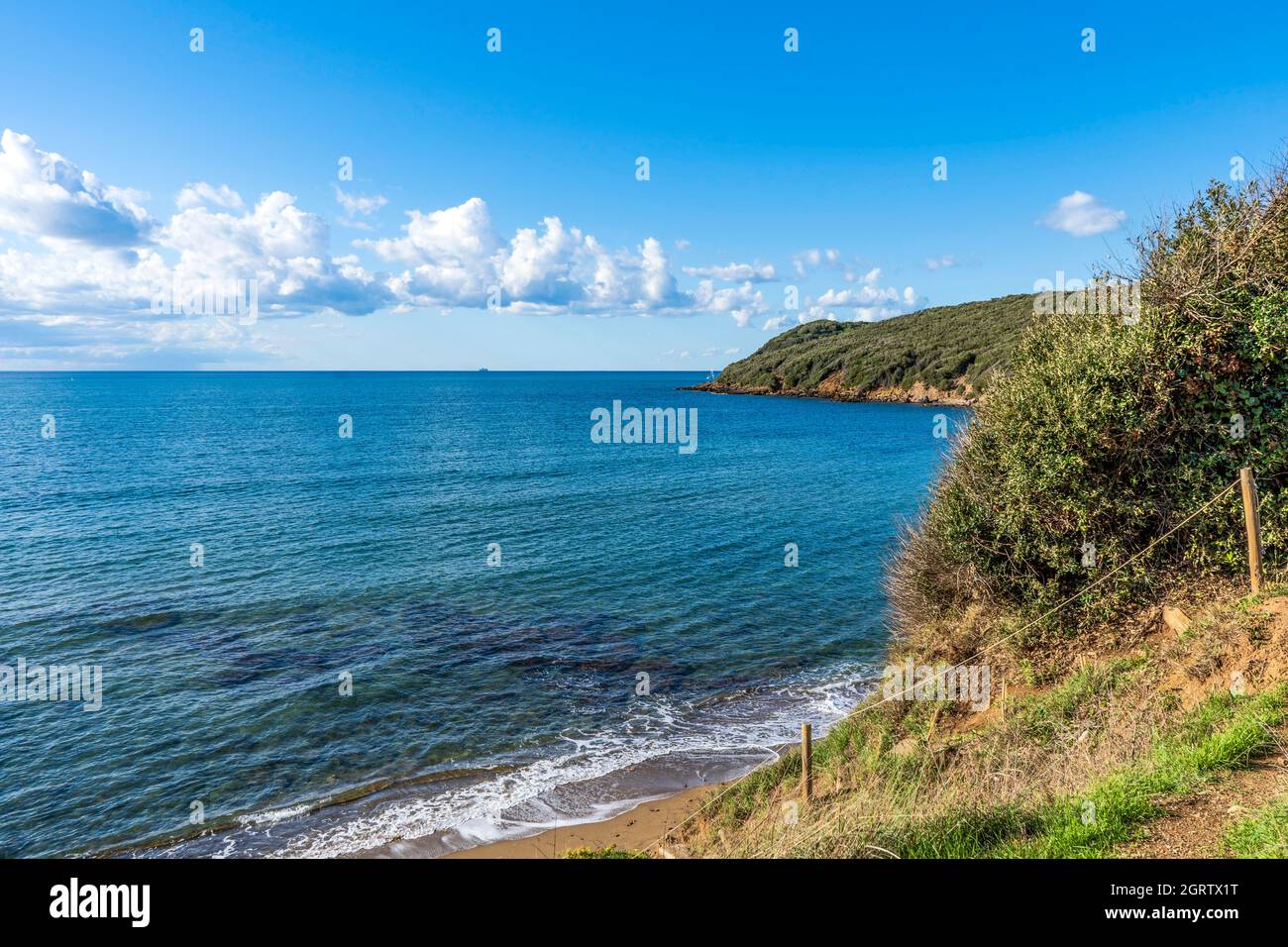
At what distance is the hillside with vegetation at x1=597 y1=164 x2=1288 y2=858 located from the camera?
34.5 ft

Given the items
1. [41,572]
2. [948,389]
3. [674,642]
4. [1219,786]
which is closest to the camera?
[1219,786]

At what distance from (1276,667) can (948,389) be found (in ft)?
355

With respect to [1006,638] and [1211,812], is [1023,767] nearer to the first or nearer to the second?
[1211,812]

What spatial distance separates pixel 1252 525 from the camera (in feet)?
39.1

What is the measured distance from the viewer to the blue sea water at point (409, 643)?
15844 millimetres

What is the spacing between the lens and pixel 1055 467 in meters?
14.6

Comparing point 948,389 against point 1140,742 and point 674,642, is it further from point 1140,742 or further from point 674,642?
point 1140,742

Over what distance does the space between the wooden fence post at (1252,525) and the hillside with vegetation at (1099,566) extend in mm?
293

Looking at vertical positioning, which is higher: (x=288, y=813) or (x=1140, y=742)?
(x=1140, y=742)

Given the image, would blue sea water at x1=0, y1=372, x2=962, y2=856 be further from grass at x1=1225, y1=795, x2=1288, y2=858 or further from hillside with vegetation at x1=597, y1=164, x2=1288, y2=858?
grass at x1=1225, y1=795, x2=1288, y2=858

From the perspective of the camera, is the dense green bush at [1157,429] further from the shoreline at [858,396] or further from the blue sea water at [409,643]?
the shoreline at [858,396]

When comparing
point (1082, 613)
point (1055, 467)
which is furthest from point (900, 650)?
point (1055, 467)

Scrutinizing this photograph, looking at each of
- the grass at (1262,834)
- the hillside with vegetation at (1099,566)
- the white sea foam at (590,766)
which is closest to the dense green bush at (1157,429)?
the hillside with vegetation at (1099,566)

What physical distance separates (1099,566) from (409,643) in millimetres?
19641
